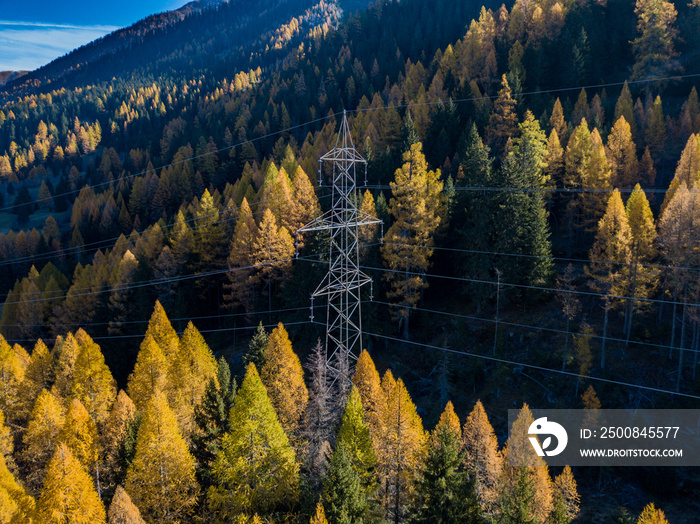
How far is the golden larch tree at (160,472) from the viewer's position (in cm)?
2386

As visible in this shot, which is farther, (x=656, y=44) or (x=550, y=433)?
(x=656, y=44)

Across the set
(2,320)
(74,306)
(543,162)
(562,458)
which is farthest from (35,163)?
(562,458)

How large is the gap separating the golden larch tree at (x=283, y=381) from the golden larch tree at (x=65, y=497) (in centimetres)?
1057

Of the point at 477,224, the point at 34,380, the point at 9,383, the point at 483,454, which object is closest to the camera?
the point at 483,454

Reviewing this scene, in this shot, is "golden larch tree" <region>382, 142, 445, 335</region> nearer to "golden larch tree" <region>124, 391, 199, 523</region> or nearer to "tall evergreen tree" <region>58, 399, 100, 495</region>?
"golden larch tree" <region>124, 391, 199, 523</region>

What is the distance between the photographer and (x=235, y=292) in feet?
163

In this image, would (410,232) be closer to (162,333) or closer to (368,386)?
(368,386)

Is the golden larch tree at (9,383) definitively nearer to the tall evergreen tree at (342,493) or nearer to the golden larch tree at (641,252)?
the tall evergreen tree at (342,493)

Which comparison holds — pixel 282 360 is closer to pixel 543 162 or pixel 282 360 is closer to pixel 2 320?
pixel 543 162

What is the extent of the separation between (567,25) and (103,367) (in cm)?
8774

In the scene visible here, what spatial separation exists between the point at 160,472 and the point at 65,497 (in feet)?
14.3

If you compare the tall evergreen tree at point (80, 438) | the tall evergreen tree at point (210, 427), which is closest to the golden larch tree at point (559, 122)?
the tall evergreen tree at point (210, 427)

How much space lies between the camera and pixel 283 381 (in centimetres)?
2958

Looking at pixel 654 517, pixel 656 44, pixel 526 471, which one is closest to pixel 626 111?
pixel 656 44
